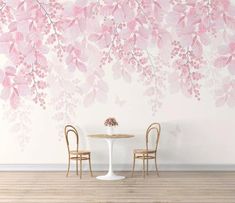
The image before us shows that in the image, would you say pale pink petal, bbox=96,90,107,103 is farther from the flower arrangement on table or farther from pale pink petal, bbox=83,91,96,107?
A: the flower arrangement on table

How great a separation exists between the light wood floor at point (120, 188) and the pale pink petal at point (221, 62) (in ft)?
5.21

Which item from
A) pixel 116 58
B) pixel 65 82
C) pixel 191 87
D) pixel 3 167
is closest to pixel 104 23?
pixel 116 58

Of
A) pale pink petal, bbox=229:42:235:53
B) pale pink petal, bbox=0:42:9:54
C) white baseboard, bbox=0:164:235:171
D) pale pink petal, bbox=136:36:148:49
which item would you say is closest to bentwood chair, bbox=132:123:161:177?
white baseboard, bbox=0:164:235:171

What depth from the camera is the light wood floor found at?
5594mm

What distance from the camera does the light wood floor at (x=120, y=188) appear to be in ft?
18.4

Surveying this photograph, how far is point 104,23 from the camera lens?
758 centimetres

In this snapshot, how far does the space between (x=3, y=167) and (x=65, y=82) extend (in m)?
1.59

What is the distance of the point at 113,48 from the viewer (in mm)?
7598

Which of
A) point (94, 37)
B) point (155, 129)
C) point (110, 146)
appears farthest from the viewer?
point (155, 129)

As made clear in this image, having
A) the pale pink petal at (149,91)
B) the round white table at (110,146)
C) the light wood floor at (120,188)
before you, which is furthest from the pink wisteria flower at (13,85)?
the pale pink petal at (149,91)

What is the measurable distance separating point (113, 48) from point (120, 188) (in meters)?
2.30

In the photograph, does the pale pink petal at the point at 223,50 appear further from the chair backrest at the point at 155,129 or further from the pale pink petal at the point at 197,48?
the chair backrest at the point at 155,129

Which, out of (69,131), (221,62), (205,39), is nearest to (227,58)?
(221,62)

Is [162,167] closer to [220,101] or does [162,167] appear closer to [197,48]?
[220,101]
